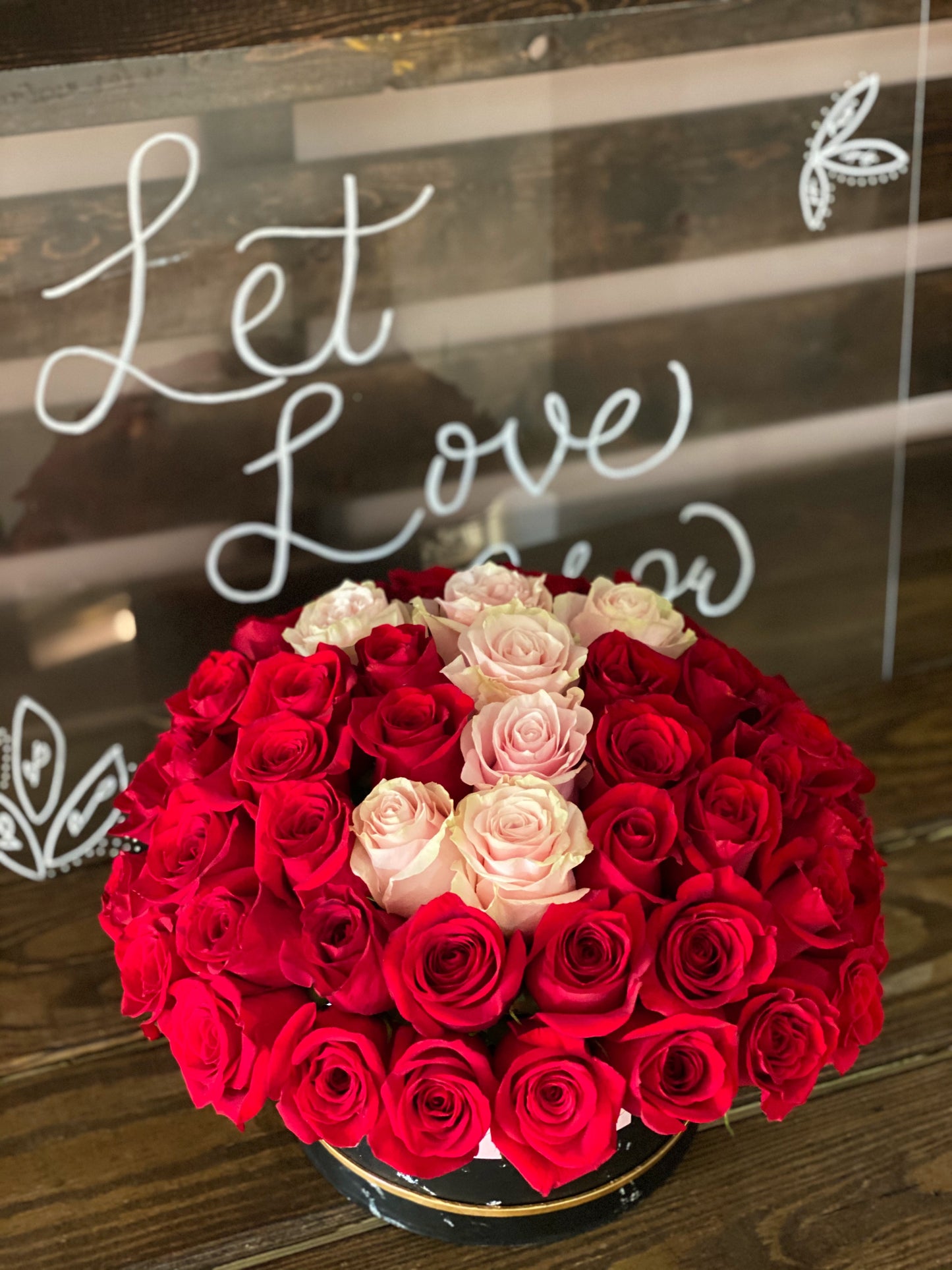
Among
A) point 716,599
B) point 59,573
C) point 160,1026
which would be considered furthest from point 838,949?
point 59,573

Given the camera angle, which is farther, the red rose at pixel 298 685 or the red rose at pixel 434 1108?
the red rose at pixel 298 685

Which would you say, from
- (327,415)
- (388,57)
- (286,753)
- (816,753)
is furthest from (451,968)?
(388,57)

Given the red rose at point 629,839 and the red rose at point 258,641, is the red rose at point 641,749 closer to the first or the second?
the red rose at point 629,839

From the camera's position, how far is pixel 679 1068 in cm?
63

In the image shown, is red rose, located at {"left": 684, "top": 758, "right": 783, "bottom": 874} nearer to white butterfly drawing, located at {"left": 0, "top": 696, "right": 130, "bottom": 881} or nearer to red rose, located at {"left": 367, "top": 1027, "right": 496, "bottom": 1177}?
red rose, located at {"left": 367, "top": 1027, "right": 496, "bottom": 1177}

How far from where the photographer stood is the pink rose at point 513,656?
2.35ft

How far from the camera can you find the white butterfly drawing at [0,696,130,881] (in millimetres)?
1043

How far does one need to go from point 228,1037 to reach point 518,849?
0.18m

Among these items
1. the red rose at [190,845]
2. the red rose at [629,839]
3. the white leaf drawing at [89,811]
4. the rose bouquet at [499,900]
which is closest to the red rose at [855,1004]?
the rose bouquet at [499,900]

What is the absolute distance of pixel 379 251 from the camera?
100 cm

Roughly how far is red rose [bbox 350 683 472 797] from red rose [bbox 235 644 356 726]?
0.06 feet

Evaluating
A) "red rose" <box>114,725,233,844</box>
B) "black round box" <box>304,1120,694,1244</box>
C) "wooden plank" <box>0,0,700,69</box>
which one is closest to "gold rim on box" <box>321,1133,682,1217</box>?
"black round box" <box>304,1120,694,1244</box>

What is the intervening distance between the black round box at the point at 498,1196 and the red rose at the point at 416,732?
22cm

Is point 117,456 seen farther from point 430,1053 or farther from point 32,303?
point 430,1053
